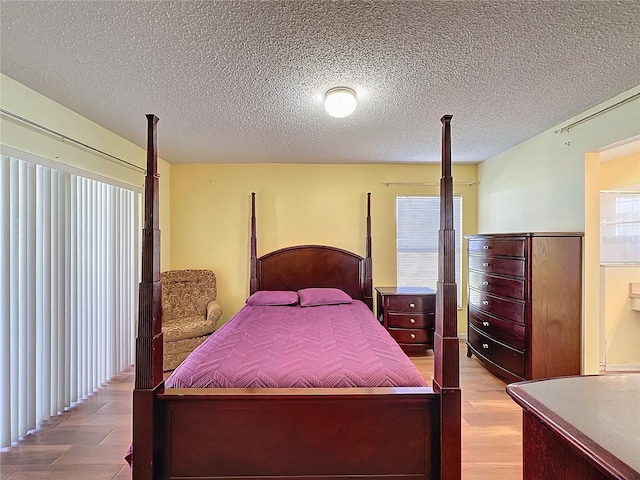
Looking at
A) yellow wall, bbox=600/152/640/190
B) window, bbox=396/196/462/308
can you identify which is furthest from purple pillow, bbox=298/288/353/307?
yellow wall, bbox=600/152/640/190

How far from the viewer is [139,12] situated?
1.46 meters

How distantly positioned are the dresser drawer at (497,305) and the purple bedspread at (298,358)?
1.23 m

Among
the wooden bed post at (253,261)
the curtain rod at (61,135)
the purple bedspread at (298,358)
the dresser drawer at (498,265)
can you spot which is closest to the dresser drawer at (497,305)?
the dresser drawer at (498,265)

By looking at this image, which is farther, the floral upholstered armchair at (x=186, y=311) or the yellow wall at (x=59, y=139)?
the floral upholstered armchair at (x=186, y=311)

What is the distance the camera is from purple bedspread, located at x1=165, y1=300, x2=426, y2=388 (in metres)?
1.73

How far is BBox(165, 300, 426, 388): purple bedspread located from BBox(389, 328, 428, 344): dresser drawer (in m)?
1.20

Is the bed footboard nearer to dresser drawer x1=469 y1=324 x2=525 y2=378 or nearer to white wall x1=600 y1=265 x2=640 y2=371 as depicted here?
dresser drawer x1=469 y1=324 x2=525 y2=378

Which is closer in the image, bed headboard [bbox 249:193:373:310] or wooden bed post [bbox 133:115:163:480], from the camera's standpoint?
wooden bed post [bbox 133:115:163:480]

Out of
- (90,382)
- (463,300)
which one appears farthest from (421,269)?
(90,382)

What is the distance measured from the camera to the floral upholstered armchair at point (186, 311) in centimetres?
341

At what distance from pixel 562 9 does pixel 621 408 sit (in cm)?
154

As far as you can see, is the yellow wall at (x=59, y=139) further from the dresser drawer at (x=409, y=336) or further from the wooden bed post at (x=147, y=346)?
the dresser drawer at (x=409, y=336)

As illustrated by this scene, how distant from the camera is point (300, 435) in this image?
63.1 inches

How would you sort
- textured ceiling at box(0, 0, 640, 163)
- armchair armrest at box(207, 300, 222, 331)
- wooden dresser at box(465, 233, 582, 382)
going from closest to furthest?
textured ceiling at box(0, 0, 640, 163)
wooden dresser at box(465, 233, 582, 382)
armchair armrest at box(207, 300, 222, 331)
